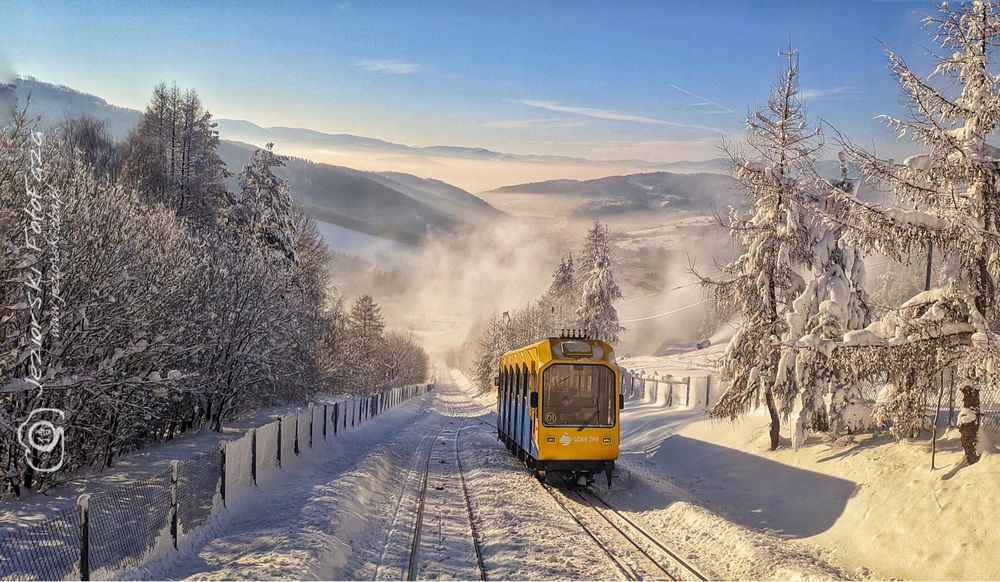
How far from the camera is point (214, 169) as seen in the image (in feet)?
187

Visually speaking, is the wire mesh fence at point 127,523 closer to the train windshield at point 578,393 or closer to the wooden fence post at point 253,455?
the wooden fence post at point 253,455

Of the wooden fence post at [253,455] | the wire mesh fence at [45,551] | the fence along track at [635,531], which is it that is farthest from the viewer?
the wooden fence post at [253,455]

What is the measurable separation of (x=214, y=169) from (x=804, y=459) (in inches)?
2023

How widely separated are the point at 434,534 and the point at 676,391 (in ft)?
84.6

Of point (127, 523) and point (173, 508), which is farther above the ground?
point (127, 523)

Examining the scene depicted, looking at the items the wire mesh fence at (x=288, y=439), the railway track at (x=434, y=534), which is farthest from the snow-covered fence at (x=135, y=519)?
the railway track at (x=434, y=534)

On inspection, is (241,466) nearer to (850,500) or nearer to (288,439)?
(288,439)

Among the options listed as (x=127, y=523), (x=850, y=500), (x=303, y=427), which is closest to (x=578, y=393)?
(x=850, y=500)

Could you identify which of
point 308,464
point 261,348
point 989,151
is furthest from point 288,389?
point 989,151

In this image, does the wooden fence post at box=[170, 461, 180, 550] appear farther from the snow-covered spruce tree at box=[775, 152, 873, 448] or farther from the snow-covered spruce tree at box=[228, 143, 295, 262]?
the snow-covered spruce tree at box=[228, 143, 295, 262]

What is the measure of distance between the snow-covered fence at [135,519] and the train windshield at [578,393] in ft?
23.3

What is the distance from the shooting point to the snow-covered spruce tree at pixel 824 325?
1769 centimetres

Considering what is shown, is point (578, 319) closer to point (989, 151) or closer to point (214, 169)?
point (214, 169)

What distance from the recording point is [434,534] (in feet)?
44.1
